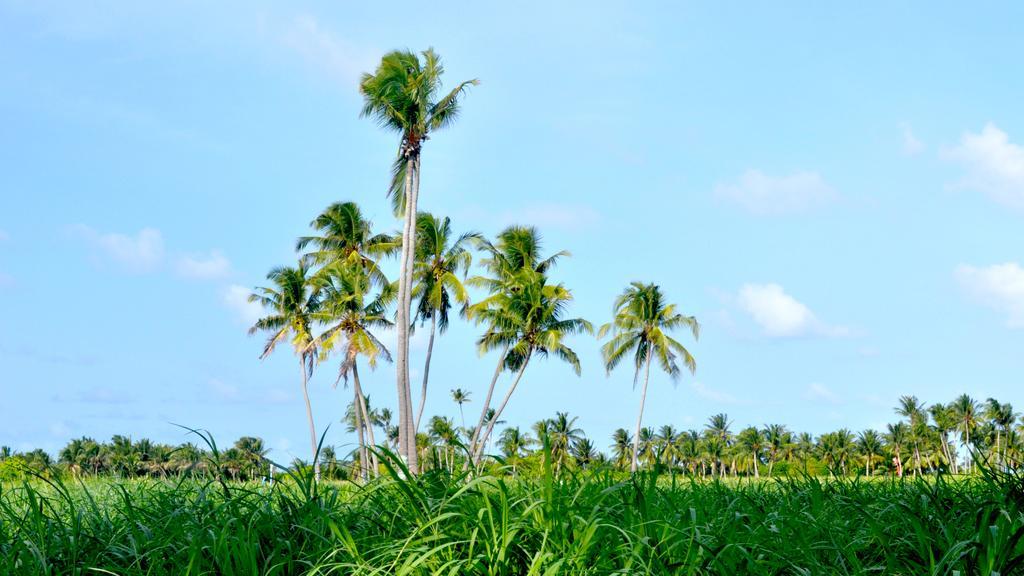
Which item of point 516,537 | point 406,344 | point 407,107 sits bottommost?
point 516,537

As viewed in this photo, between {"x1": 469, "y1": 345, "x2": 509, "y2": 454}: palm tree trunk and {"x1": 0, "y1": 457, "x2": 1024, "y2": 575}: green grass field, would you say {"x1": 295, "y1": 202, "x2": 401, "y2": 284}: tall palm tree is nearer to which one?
{"x1": 469, "y1": 345, "x2": 509, "y2": 454}: palm tree trunk

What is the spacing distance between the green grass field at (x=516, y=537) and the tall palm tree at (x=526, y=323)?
1161 inches

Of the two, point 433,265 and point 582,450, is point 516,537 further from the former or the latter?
point 582,450

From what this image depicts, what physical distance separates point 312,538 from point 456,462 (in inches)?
35.5

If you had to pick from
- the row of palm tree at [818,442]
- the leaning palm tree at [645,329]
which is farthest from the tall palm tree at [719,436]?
the leaning palm tree at [645,329]

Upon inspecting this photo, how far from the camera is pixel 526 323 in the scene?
34.9 m

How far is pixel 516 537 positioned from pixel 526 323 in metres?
31.3

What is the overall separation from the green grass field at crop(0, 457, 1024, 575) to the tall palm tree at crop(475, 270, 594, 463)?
2949cm

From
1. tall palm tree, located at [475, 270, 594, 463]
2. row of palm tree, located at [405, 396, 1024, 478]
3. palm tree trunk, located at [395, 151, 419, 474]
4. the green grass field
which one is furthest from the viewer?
row of palm tree, located at [405, 396, 1024, 478]

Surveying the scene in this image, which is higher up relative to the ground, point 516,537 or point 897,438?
point 897,438

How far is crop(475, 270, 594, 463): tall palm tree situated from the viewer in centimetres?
3500

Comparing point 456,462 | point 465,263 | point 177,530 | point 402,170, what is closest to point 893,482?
point 456,462

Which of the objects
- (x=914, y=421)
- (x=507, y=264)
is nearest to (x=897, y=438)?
(x=914, y=421)

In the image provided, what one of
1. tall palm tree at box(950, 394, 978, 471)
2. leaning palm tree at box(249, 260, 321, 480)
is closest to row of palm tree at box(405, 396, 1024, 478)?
tall palm tree at box(950, 394, 978, 471)
